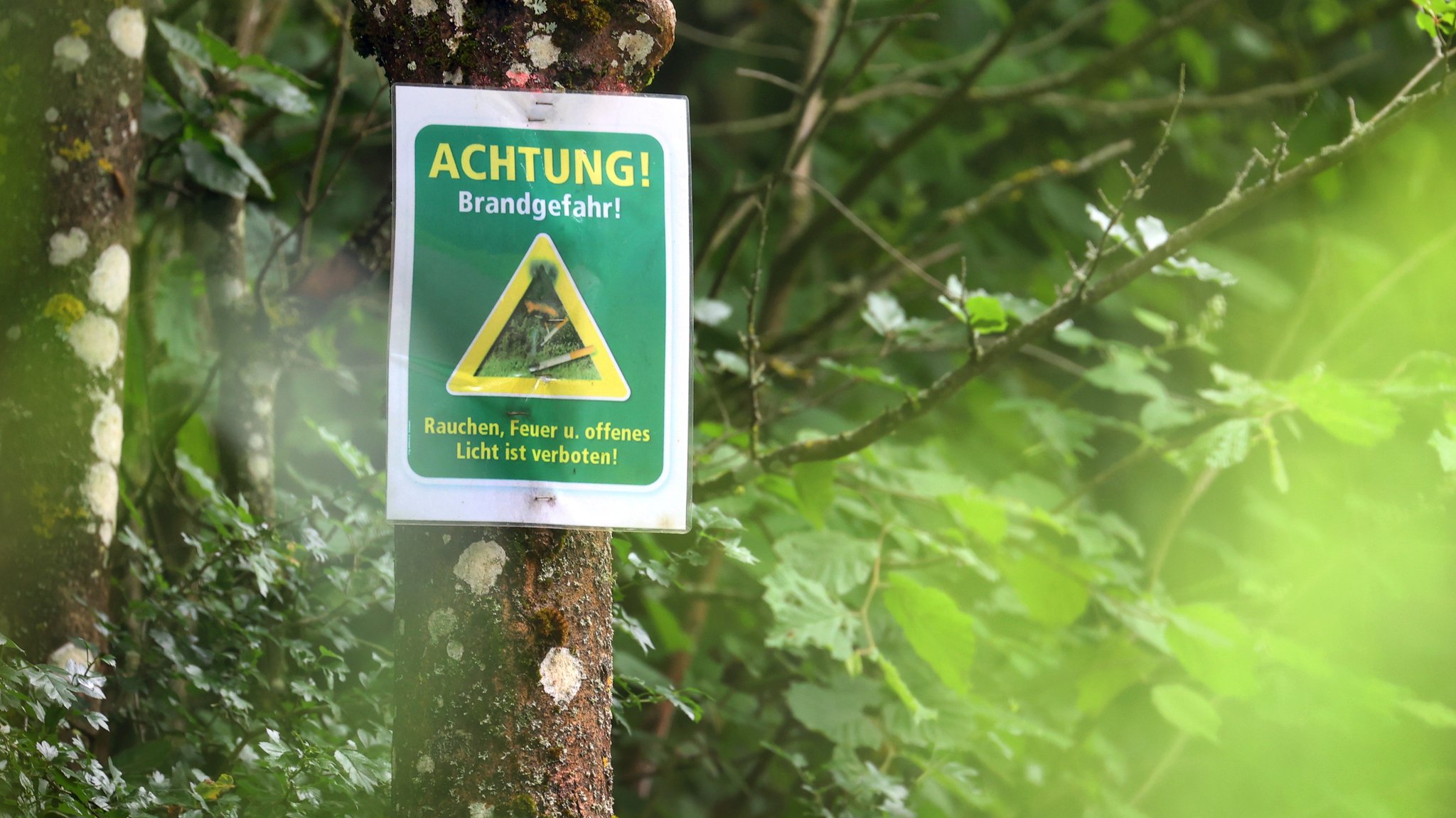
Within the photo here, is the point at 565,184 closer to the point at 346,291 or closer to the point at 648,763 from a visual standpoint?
the point at 346,291

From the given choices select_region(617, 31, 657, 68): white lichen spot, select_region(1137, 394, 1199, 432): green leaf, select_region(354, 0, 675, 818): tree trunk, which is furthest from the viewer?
select_region(1137, 394, 1199, 432): green leaf

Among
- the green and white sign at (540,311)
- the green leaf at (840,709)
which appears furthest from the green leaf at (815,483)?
the green and white sign at (540,311)

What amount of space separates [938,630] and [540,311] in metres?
1.03

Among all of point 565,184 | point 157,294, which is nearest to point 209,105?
point 157,294

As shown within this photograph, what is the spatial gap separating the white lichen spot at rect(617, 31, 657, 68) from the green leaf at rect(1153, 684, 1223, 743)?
6.10ft

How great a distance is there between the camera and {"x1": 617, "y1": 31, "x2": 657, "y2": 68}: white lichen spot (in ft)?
3.50

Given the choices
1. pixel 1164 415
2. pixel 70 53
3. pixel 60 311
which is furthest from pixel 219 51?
pixel 1164 415

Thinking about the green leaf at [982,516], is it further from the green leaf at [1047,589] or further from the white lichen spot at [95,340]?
the white lichen spot at [95,340]

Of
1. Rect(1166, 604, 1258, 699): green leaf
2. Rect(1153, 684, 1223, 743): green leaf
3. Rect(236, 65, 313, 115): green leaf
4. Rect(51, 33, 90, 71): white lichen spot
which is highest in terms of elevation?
Rect(236, 65, 313, 115): green leaf

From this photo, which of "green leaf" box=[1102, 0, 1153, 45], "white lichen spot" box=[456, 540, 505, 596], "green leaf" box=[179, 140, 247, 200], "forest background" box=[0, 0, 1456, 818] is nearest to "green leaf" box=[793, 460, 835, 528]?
"forest background" box=[0, 0, 1456, 818]

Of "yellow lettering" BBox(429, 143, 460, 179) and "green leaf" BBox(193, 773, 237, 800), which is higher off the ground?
"yellow lettering" BBox(429, 143, 460, 179)

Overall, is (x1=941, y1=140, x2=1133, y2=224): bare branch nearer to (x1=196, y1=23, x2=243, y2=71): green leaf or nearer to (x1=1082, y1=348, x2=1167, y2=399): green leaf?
(x1=1082, y1=348, x2=1167, y2=399): green leaf

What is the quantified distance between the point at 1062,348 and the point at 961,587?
1470 millimetres

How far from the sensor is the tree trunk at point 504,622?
961 millimetres
